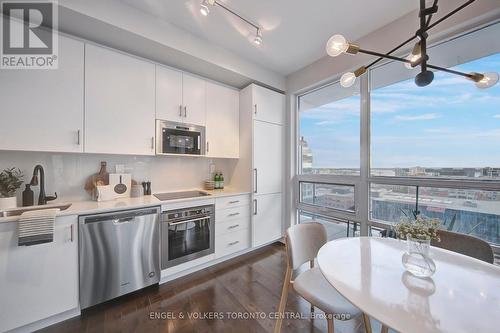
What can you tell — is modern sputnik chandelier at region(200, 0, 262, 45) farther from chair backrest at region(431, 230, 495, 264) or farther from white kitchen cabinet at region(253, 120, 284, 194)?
chair backrest at region(431, 230, 495, 264)

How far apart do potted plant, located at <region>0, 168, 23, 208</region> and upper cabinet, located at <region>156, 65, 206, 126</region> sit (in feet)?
4.31

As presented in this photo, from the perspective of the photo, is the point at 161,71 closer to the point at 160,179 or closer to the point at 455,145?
the point at 160,179

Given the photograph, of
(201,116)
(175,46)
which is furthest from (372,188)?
(175,46)

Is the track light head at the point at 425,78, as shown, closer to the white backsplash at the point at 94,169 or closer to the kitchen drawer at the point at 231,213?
the kitchen drawer at the point at 231,213

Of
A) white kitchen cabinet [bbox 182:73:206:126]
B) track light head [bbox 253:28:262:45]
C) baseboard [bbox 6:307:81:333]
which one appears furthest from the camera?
white kitchen cabinet [bbox 182:73:206:126]

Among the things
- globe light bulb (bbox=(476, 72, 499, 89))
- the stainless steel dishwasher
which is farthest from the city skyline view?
the stainless steel dishwasher

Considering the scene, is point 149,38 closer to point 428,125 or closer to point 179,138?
point 179,138

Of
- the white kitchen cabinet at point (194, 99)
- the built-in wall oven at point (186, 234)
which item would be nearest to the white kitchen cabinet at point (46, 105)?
the white kitchen cabinet at point (194, 99)

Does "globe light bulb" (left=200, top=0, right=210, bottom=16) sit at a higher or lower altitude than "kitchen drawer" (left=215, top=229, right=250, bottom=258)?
higher

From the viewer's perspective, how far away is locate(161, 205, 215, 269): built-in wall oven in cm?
200

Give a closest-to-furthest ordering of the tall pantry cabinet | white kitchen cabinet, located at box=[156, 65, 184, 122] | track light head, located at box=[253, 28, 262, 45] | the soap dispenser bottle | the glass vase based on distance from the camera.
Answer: the glass vase → the soap dispenser bottle → track light head, located at box=[253, 28, 262, 45] → white kitchen cabinet, located at box=[156, 65, 184, 122] → the tall pantry cabinet

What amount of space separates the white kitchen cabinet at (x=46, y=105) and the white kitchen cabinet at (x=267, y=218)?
85.0 inches

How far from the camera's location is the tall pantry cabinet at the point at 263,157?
2.74 metres

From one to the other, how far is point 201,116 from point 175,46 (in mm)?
823
